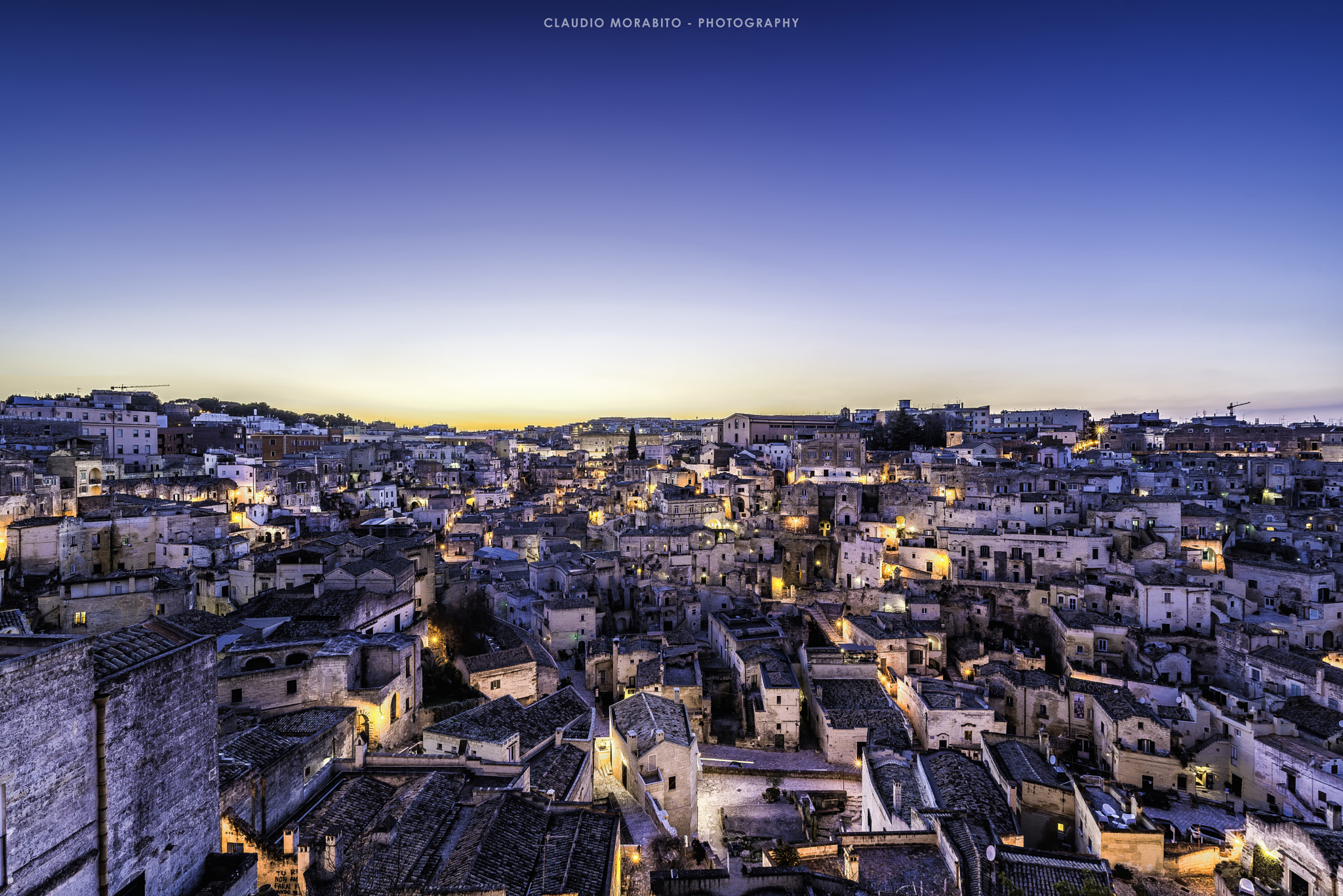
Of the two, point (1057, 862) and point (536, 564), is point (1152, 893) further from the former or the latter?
point (536, 564)

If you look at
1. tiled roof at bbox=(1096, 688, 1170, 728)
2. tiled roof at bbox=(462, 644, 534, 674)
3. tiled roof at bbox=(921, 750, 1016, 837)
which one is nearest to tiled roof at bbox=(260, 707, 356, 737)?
tiled roof at bbox=(462, 644, 534, 674)

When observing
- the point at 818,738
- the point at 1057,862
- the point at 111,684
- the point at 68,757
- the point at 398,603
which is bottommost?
the point at 818,738

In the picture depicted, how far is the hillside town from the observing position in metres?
7.60

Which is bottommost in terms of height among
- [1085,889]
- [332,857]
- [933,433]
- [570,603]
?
[1085,889]

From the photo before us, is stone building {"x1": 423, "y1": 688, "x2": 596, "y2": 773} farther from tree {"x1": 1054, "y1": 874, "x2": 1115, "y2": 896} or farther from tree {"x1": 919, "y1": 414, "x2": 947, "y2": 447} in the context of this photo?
tree {"x1": 919, "y1": 414, "x2": 947, "y2": 447}

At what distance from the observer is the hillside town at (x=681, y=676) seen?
7.60 meters

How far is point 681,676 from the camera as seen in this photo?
22.7 metres

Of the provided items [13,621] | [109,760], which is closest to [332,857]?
[109,760]

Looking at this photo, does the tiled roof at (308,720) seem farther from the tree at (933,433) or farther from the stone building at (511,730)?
the tree at (933,433)

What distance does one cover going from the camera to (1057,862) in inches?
475

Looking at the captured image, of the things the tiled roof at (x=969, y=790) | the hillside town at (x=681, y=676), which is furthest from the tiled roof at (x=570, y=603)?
the tiled roof at (x=969, y=790)

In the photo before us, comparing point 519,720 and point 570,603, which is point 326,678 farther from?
point 570,603

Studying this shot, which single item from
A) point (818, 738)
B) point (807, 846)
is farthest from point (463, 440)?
point (807, 846)

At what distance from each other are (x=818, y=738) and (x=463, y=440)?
8192 centimetres
